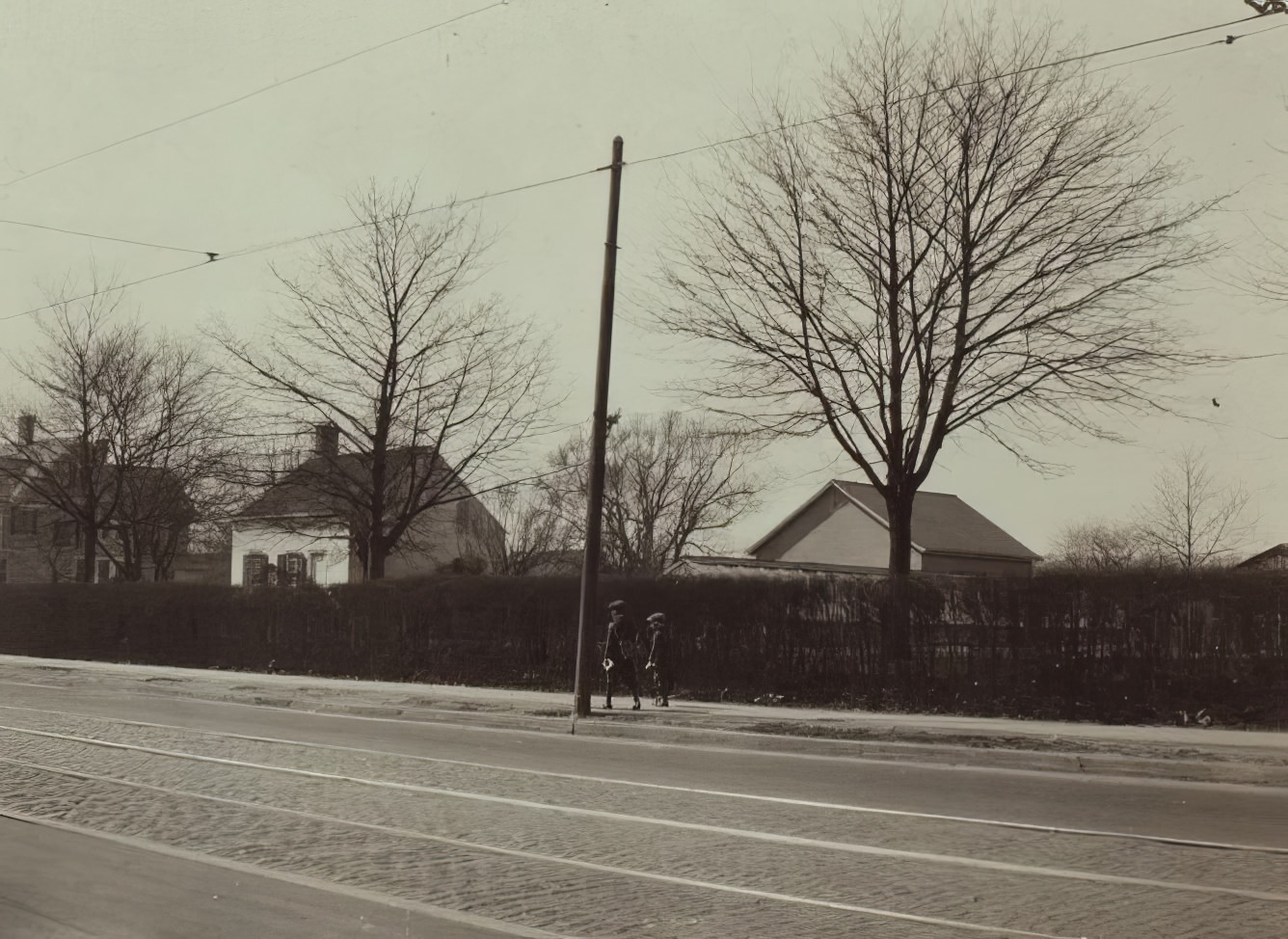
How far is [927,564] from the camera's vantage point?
55.1m

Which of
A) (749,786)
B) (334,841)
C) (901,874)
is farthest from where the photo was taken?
(749,786)

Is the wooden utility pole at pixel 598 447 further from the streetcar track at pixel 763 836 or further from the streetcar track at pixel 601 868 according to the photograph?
the streetcar track at pixel 601 868

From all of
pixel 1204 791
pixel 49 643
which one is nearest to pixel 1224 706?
pixel 1204 791

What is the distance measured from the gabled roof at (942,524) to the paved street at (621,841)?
41851 mm

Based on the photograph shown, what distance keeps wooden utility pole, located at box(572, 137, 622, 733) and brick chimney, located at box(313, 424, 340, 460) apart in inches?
581

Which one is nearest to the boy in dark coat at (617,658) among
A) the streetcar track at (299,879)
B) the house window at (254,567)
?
the streetcar track at (299,879)

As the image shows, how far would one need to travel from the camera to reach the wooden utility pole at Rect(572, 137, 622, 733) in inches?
730

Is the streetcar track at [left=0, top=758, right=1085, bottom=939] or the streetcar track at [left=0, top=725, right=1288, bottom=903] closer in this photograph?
the streetcar track at [left=0, top=758, right=1085, bottom=939]

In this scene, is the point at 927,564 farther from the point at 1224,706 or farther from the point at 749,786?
the point at 749,786

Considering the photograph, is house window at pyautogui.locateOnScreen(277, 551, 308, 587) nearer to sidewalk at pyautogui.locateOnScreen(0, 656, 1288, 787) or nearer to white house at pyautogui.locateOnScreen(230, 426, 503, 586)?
white house at pyautogui.locateOnScreen(230, 426, 503, 586)

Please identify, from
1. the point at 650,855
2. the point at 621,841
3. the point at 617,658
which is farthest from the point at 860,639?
the point at 650,855

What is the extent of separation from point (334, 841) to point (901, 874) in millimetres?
3646

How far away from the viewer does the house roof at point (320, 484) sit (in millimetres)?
31766

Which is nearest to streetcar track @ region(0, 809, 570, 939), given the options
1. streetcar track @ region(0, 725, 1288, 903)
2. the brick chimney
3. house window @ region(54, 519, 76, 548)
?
streetcar track @ region(0, 725, 1288, 903)
